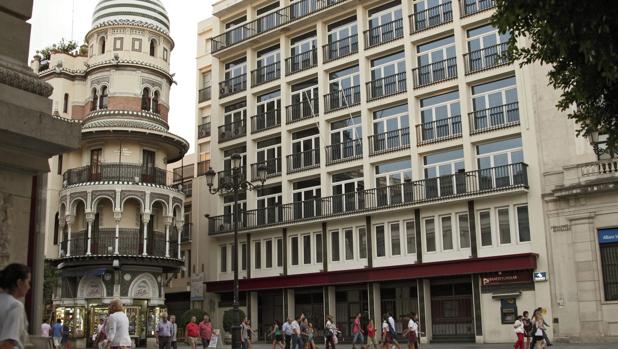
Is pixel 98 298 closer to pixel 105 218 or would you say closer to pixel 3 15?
pixel 105 218

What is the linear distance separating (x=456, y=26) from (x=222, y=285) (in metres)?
22.2

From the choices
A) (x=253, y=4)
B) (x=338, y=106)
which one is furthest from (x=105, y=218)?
(x=253, y=4)

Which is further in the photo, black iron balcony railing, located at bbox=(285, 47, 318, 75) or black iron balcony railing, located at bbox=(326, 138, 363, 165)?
black iron balcony railing, located at bbox=(285, 47, 318, 75)

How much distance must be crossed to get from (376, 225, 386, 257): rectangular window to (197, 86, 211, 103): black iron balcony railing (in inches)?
786

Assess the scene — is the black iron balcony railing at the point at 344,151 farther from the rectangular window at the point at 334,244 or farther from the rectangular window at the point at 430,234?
the rectangular window at the point at 430,234

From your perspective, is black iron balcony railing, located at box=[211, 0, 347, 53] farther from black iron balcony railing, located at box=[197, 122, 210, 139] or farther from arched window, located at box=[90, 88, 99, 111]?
arched window, located at box=[90, 88, 99, 111]

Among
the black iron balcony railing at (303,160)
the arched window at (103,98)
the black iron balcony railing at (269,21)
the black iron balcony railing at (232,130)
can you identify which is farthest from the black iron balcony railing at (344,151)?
the arched window at (103,98)

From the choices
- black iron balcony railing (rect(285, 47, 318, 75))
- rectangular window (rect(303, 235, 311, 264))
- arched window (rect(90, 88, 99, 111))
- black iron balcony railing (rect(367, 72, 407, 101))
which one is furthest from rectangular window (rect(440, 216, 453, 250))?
arched window (rect(90, 88, 99, 111))

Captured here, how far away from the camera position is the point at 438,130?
3906cm

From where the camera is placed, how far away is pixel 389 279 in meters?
38.4

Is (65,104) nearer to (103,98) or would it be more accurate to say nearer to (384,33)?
(103,98)

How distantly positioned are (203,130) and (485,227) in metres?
25.2

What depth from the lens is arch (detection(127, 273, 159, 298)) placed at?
1585 inches

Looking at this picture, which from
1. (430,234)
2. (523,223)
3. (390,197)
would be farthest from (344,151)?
(523,223)
